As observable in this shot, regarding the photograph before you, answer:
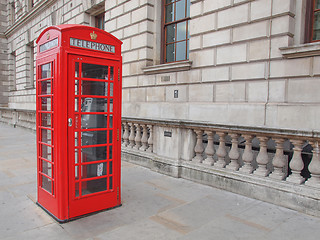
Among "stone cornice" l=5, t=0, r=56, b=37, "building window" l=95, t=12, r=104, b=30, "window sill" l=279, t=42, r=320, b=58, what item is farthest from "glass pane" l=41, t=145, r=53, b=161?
"stone cornice" l=5, t=0, r=56, b=37

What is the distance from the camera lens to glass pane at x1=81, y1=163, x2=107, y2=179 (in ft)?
12.4

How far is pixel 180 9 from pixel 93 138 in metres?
5.58

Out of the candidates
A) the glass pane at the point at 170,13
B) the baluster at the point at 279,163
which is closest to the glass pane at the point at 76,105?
the baluster at the point at 279,163

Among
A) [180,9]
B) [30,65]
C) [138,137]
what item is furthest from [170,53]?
[30,65]

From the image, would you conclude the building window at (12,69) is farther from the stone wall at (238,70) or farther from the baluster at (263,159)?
the baluster at (263,159)

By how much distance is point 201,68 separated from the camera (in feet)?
21.8

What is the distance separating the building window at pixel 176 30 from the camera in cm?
754

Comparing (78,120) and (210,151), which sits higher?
(78,120)

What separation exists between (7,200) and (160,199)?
8.32 ft

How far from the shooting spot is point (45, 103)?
381cm

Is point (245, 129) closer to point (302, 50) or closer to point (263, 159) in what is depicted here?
point (263, 159)

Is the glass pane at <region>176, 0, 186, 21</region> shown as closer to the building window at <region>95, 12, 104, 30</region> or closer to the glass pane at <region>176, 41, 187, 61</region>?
the glass pane at <region>176, 41, 187, 61</region>

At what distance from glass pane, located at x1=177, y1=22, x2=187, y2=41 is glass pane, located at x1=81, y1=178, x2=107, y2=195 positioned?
5.22 metres

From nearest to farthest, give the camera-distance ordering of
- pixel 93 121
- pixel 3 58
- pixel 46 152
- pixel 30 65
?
pixel 93 121, pixel 46 152, pixel 30 65, pixel 3 58
